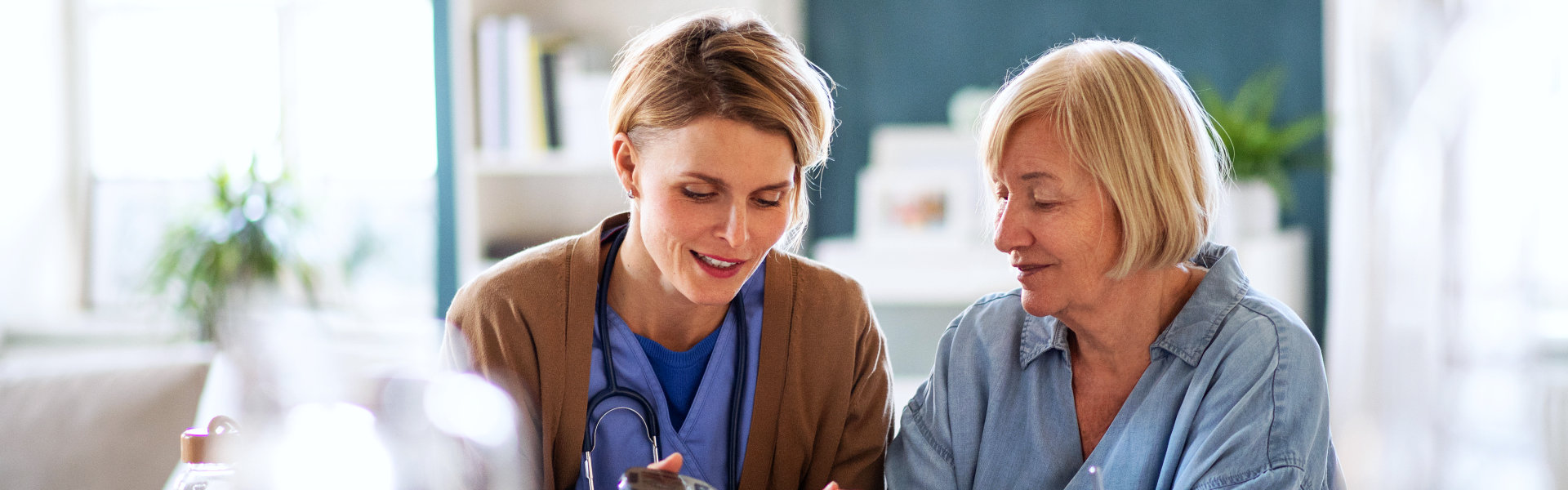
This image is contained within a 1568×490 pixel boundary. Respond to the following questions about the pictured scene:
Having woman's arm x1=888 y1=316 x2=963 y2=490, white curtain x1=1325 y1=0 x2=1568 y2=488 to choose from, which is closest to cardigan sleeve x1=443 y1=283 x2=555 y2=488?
woman's arm x1=888 y1=316 x2=963 y2=490

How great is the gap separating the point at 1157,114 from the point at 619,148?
2.01ft

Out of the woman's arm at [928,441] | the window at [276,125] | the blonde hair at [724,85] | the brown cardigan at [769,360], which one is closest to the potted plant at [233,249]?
the window at [276,125]

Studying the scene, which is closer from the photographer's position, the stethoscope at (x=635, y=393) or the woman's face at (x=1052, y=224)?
the woman's face at (x=1052, y=224)

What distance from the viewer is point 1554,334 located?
2.86 metres

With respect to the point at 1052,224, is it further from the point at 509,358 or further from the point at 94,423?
the point at 94,423

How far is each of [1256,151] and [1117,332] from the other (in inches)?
76.4

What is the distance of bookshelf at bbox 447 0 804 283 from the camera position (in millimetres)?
2816

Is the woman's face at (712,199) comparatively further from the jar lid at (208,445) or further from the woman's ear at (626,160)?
the jar lid at (208,445)

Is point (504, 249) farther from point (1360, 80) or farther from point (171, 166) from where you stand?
point (1360, 80)

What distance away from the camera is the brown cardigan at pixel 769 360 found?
1.37 meters

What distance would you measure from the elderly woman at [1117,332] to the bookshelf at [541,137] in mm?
1605

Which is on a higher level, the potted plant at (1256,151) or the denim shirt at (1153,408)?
the potted plant at (1256,151)

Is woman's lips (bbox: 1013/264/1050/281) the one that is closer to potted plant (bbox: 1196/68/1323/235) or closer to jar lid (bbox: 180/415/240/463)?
jar lid (bbox: 180/415/240/463)

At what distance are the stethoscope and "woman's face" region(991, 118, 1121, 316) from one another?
365 millimetres
